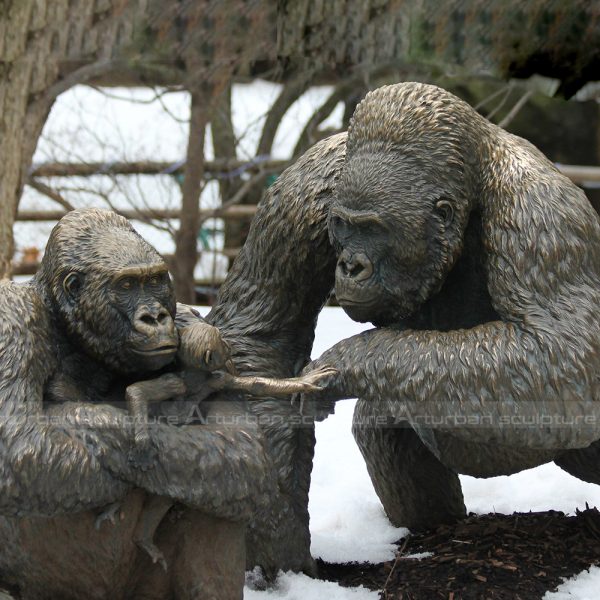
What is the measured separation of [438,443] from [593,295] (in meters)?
0.63

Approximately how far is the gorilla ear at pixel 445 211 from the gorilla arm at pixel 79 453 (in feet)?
2.32

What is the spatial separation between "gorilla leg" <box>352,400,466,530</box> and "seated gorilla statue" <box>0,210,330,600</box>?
0.89 metres

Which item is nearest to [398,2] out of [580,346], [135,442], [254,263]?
[254,263]

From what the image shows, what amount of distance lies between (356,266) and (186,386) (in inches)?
20.6

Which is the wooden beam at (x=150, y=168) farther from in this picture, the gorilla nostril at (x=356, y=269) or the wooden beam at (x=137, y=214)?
the gorilla nostril at (x=356, y=269)

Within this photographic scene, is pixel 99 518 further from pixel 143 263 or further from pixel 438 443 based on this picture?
pixel 438 443

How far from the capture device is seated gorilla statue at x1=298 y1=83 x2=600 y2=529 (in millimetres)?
2590

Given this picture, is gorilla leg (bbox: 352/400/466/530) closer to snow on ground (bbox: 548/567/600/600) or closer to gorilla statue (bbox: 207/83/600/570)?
gorilla statue (bbox: 207/83/600/570)

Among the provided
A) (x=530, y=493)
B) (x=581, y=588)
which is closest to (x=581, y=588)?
(x=581, y=588)

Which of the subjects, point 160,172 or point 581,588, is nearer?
point 581,588

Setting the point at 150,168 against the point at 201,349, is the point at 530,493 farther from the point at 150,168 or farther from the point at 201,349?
A: the point at 150,168

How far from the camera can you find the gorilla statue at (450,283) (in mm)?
2594

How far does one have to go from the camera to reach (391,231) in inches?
104

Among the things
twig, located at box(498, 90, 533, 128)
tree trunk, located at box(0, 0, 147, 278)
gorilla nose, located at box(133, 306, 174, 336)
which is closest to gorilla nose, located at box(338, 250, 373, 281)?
gorilla nose, located at box(133, 306, 174, 336)
